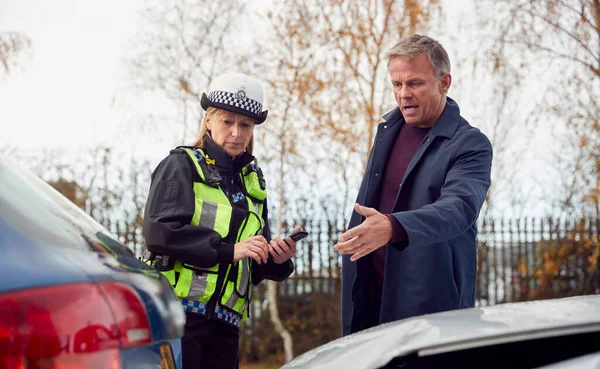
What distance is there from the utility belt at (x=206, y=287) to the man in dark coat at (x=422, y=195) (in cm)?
52

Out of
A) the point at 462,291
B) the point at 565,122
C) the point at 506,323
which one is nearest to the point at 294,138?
the point at 565,122

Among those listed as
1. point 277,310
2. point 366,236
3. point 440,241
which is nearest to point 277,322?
point 277,310

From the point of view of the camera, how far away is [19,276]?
1.40 metres

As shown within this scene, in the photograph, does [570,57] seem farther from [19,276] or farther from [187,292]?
[19,276]

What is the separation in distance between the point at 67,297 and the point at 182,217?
5.17 feet

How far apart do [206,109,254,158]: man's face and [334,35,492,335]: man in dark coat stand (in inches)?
23.2

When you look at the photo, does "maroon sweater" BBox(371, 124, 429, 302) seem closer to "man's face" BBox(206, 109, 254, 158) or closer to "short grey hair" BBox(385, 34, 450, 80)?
"short grey hair" BBox(385, 34, 450, 80)

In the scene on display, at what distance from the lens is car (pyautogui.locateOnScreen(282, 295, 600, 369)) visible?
1599mm

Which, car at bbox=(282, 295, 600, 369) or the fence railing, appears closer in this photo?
car at bbox=(282, 295, 600, 369)

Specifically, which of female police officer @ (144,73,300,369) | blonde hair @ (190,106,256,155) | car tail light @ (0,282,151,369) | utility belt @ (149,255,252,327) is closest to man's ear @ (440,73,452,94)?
female police officer @ (144,73,300,369)

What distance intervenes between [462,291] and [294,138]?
790cm

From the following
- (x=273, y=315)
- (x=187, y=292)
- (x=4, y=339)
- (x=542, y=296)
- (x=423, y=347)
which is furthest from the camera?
(x=542, y=296)

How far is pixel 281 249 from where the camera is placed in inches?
127

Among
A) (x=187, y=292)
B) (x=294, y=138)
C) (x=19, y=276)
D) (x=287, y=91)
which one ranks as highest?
(x=287, y=91)
